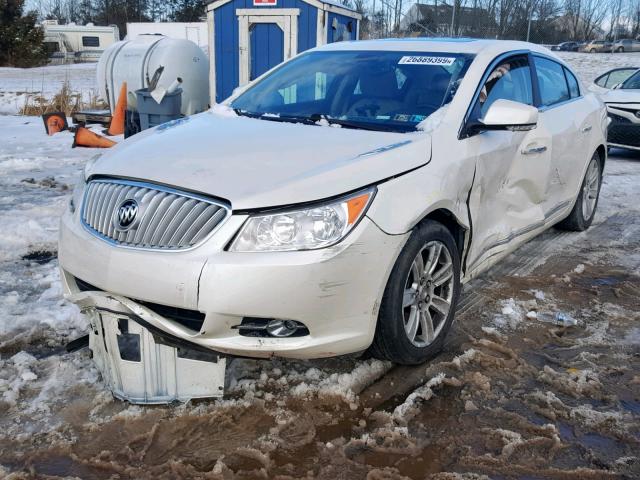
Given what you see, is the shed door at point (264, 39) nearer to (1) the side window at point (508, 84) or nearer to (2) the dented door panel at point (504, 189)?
(1) the side window at point (508, 84)

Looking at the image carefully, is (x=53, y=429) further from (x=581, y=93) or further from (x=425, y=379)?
(x=581, y=93)

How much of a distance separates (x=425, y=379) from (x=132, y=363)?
1378 mm

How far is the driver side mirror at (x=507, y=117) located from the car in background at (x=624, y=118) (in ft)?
23.6

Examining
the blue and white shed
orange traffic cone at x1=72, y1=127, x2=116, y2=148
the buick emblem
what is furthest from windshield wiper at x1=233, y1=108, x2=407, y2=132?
the blue and white shed

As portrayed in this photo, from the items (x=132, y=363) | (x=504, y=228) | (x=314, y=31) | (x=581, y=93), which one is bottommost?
(x=132, y=363)

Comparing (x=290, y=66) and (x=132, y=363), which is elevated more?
(x=290, y=66)

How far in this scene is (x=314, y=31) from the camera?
11391mm

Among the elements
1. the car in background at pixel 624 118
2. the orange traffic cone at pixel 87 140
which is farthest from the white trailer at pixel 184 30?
the car in background at pixel 624 118

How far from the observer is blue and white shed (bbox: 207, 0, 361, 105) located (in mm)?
11391

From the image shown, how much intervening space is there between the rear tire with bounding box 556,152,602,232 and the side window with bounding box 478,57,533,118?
1.49m

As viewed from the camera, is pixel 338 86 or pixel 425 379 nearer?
pixel 425 379

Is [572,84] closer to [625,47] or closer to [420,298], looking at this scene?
[420,298]

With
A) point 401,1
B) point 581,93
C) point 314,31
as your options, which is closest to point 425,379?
point 581,93

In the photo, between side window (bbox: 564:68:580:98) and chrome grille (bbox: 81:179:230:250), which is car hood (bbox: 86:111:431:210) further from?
side window (bbox: 564:68:580:98)
